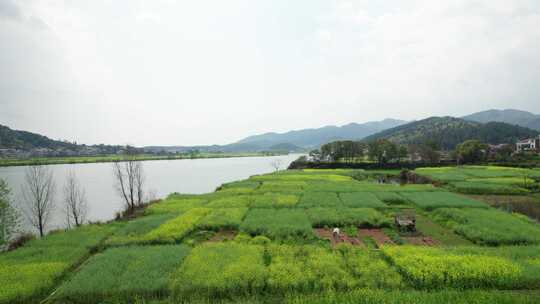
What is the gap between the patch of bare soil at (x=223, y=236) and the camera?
1429 cm

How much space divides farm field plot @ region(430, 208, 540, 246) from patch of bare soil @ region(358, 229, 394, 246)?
4846 mm

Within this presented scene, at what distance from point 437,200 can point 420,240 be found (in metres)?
11.1

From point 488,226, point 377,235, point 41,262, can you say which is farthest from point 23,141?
point 488,226

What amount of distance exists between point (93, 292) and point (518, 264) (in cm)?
1739

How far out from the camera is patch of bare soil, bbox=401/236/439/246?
13.2 metres

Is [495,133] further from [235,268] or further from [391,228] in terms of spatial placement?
[235,268]

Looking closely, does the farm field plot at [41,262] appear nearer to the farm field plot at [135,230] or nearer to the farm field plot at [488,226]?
the farm field plot at [135,230]

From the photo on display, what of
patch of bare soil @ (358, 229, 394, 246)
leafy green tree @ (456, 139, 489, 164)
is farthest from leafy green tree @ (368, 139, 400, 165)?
patch of bare soil @ (358, 229, 394, 246)

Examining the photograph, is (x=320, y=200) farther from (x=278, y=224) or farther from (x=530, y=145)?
(x=530, y=145)

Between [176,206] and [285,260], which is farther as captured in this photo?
[176,206]

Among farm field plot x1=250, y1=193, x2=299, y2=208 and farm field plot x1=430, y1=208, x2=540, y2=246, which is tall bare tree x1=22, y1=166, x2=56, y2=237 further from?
farm field plot x1=430, y1=208, x2=540, y2=246

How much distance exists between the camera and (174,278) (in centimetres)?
943

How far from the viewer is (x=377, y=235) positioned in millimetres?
14641

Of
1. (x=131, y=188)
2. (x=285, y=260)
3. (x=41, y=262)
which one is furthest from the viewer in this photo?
(x=131, y=188)
